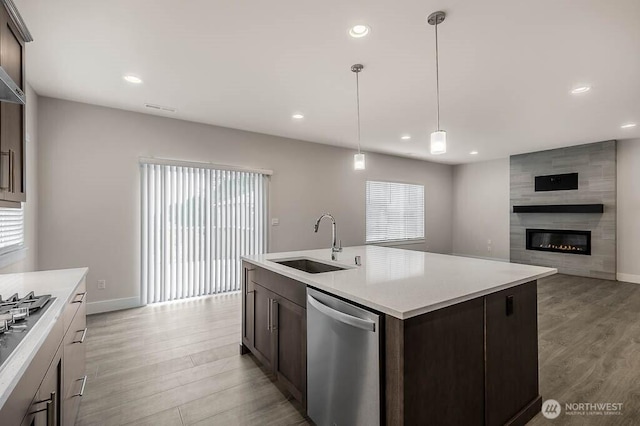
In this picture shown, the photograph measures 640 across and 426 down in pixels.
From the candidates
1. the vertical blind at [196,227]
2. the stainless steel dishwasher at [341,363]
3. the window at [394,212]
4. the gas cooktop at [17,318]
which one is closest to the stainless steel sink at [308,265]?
the stainless steel dishwasher at [341,363]

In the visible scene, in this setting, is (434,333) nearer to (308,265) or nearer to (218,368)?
(308,265)

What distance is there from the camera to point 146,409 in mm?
2043

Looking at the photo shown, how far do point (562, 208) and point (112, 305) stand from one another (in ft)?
26.9

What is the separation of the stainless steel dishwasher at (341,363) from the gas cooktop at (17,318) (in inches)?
49.5

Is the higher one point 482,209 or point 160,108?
point 160,108

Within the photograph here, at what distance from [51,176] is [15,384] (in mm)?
3821

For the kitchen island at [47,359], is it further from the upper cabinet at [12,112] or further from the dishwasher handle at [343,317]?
the dishwasher handle at [343,317]

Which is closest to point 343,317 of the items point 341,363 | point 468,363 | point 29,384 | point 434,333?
point 341,363

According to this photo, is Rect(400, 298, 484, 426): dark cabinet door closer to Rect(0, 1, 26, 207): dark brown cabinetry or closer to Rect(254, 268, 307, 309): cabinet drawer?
Rect(254, 268, 307, 309): cabinet drawer

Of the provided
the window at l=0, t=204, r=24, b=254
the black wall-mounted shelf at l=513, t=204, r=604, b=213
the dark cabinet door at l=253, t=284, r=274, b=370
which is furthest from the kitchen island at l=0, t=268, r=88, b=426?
the black wall-mounted shelf at l=513, t=204, r=604, b=213

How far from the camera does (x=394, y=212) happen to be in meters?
7.39

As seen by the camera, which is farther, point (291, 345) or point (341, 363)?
point (291, 345)

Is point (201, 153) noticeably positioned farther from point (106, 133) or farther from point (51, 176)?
point (51, 176)

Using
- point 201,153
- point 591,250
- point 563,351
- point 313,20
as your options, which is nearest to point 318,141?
point 201,153
